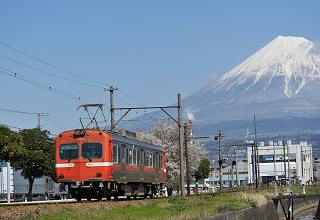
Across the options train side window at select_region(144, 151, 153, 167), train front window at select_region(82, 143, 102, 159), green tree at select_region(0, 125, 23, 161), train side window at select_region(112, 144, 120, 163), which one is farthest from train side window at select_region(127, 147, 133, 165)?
green tree at select_region(0, 125, 23, 161)

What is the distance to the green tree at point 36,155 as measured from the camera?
243 feet

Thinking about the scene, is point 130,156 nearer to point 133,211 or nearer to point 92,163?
point 92,163

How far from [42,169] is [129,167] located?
114 feet

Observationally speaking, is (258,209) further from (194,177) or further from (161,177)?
(194,177)

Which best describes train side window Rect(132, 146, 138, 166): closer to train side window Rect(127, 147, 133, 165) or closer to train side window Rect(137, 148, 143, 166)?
train side window Rect(127, 147, 133, 165)

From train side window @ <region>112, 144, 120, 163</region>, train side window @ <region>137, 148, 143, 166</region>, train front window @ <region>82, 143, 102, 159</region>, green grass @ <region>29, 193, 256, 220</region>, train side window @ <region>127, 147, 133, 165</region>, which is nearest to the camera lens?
green grass @ <region>29, 193, 256, 220</region>

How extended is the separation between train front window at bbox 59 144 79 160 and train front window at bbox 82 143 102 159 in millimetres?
452

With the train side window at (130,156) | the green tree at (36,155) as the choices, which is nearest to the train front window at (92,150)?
the train side window at (130,156)

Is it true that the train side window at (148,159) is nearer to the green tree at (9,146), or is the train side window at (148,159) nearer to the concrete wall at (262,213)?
the concrete wall at (262,213)

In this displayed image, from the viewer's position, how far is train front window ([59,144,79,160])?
38.5 m

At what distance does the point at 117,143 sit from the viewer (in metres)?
39.6

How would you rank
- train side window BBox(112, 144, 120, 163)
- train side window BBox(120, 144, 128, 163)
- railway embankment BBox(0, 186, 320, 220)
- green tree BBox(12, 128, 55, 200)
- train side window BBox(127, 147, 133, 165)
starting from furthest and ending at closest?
green tree BBox(12, 128, 55, 200) → train side window BBox(127, 147, 133, 165) → train side window BBox(120, 144, 128, 163) → train side window BBox(112, 144, 120, 163) → railway embankment BBox(0, 186, 320, 220)

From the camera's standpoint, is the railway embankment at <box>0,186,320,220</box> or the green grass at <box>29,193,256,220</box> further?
the green grass at <box>29,193,256,220</box>

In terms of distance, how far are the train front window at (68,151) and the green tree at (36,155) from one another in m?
34.9
